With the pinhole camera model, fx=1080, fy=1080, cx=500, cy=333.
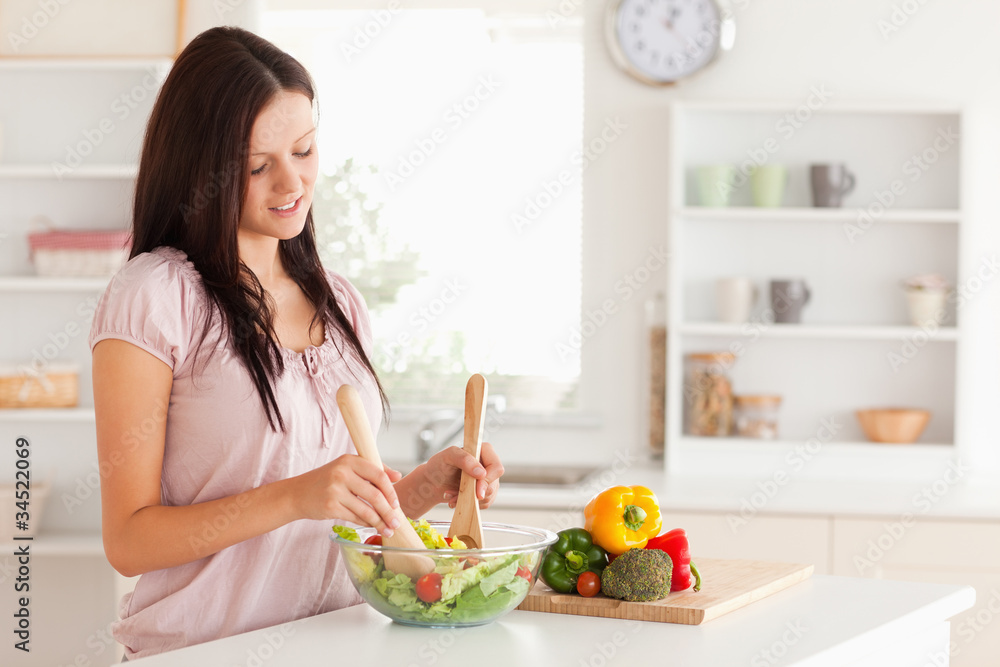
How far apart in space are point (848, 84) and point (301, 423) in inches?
101

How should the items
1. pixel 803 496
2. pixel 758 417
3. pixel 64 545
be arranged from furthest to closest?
pixel 758 417 → pixel 64 545 → pixel 803 496

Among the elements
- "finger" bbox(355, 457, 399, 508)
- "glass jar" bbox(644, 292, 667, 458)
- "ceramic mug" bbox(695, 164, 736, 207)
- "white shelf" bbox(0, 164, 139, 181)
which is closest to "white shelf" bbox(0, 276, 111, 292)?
"white shelf" bbox(0, 164, 139, 181)

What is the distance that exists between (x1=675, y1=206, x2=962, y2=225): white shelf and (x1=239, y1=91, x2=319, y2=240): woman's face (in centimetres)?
198

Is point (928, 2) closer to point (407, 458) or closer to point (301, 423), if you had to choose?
point (407, 458)

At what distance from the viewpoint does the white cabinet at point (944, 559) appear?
2787 millimetres

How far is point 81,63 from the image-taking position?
3.24 meters

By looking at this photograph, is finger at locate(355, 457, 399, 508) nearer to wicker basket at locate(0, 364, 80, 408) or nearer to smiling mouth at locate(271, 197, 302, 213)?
smiling mouth at locate(271, 197, 302, 213)

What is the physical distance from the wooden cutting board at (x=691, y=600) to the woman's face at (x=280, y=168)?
61 cm

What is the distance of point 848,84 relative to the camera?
3.40 metres

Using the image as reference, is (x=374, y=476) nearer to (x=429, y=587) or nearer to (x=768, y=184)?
(x=429, y=587)

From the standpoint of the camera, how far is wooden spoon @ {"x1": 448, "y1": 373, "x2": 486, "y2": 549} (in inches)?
54.9

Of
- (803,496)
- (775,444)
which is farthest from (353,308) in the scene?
(775,444)

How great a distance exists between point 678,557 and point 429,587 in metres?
0.39

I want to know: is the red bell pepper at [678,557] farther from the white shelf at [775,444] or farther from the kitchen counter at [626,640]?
the white shelf at [775,444]
